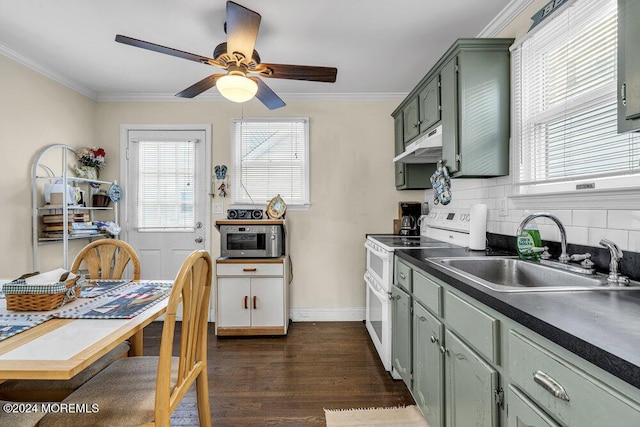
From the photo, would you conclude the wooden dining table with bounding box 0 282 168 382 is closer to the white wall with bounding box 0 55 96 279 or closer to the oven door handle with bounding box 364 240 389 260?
the oven door handle with bounding box 364 240 389 260

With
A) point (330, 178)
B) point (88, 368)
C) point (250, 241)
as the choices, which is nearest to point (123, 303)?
point (88, 368)

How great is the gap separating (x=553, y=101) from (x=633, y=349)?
145cm

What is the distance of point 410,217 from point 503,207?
1.16m

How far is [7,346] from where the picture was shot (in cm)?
91

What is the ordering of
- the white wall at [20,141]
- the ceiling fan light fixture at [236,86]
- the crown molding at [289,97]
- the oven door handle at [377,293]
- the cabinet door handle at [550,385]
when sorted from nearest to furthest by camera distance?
the cabinet door handle at [550,385] → the ceiling fan light fixture at [236,86] → the oven door handle at [377,293] → the white wall at [20,141] → the crown molding at [289,97]

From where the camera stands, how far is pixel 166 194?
3.31 metres

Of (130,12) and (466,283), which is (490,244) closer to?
(466,283)

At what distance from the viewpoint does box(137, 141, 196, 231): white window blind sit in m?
3.30

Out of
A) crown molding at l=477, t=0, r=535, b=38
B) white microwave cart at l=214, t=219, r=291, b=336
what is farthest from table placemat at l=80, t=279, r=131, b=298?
crown molding at l=477, t=0, r=535, b=38

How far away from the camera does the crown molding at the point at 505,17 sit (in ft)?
5.96

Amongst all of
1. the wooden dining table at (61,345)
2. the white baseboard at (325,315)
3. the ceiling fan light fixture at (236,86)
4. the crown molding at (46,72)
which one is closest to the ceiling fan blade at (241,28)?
the ceiling fan light fixture at (236,86)

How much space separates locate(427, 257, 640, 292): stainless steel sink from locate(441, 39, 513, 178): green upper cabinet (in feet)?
1.86

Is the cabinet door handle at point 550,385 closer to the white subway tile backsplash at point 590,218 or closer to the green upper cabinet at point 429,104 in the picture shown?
the white subway tile backsplash at point 590,218

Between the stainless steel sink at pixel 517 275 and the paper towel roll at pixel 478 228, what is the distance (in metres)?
0.32
